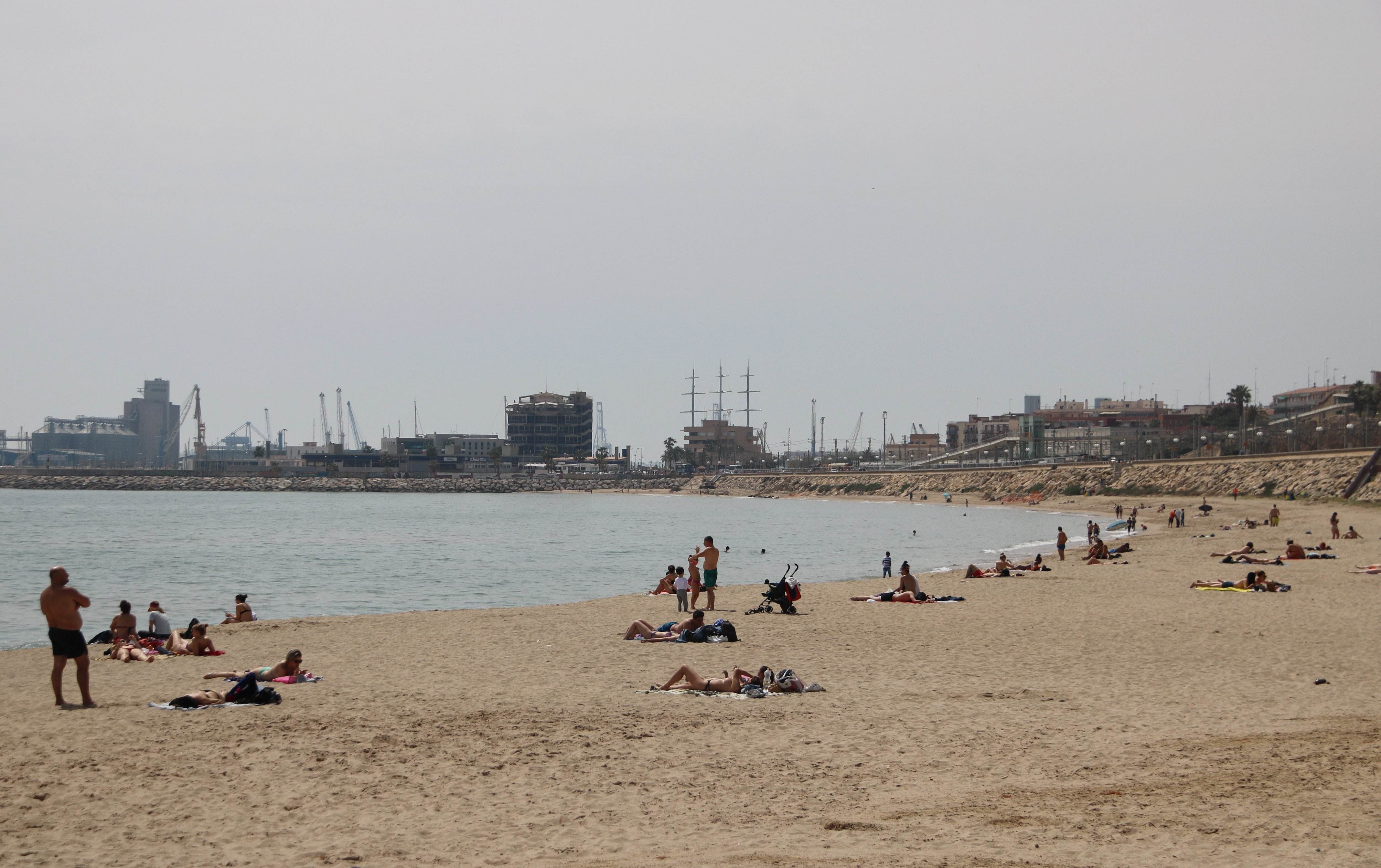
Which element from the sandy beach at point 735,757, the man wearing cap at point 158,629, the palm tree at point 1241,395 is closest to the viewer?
the sandy beach at point 735,757

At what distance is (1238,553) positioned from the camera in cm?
3056

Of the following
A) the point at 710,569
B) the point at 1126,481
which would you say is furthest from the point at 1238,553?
the point at 1126,481

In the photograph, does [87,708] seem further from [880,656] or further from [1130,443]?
[1130,443]

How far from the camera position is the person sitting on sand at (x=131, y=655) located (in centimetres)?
1513

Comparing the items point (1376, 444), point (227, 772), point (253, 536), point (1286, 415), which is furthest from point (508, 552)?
point (1286, 415)

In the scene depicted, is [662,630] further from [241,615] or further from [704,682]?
[241,615]

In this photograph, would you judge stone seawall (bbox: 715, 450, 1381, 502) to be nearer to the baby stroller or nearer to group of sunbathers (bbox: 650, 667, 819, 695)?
the baby stroller

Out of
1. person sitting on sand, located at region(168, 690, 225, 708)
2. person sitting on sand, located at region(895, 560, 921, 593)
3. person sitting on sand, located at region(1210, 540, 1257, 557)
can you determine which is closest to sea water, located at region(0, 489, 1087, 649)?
person sitting on sand, located at region(1210, 540, 1257, 557)

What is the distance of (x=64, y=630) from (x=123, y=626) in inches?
254

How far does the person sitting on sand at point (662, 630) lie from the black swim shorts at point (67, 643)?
26.4 feet

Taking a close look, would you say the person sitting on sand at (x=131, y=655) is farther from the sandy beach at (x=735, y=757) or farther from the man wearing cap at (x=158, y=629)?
the man wearing cap at (x=158, y=629)

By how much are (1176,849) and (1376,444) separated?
8046 cm

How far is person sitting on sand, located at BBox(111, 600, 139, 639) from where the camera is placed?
1666 centimetres

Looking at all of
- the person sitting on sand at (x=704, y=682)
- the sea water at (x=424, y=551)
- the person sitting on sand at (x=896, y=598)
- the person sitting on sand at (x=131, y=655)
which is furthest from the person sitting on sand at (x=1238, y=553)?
the person sitting on sand at (x=131, y=655)
